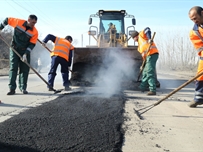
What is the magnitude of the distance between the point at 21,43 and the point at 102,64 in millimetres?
2624

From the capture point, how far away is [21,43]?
5621mm

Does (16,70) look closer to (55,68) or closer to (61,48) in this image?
(55,68)

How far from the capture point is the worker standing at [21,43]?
5461 mm

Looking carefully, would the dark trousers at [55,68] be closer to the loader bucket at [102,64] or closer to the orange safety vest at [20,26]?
the loader bucket at [102,64]

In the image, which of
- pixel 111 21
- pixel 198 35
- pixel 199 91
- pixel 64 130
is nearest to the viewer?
pixel 64 130

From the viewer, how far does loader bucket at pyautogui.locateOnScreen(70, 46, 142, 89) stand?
288 inches

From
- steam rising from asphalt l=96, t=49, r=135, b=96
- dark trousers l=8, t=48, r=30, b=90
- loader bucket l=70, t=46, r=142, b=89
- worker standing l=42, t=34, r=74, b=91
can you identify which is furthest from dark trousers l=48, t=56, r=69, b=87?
steam rising from asphalt l=96, t=49, r=135, b=96

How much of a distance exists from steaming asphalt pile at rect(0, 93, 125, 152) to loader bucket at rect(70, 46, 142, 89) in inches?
136

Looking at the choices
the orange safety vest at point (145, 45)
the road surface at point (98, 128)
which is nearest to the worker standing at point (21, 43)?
the road surface at point (98, 128)

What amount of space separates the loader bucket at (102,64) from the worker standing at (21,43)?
6.26ft

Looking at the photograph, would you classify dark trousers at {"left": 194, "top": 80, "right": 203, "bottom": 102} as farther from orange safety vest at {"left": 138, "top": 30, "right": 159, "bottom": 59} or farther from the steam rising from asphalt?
the steam rising from asphalt

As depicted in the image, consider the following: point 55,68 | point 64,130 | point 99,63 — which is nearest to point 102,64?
point 99,63

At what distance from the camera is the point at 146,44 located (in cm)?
602

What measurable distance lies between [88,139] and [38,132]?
22.2 inches
